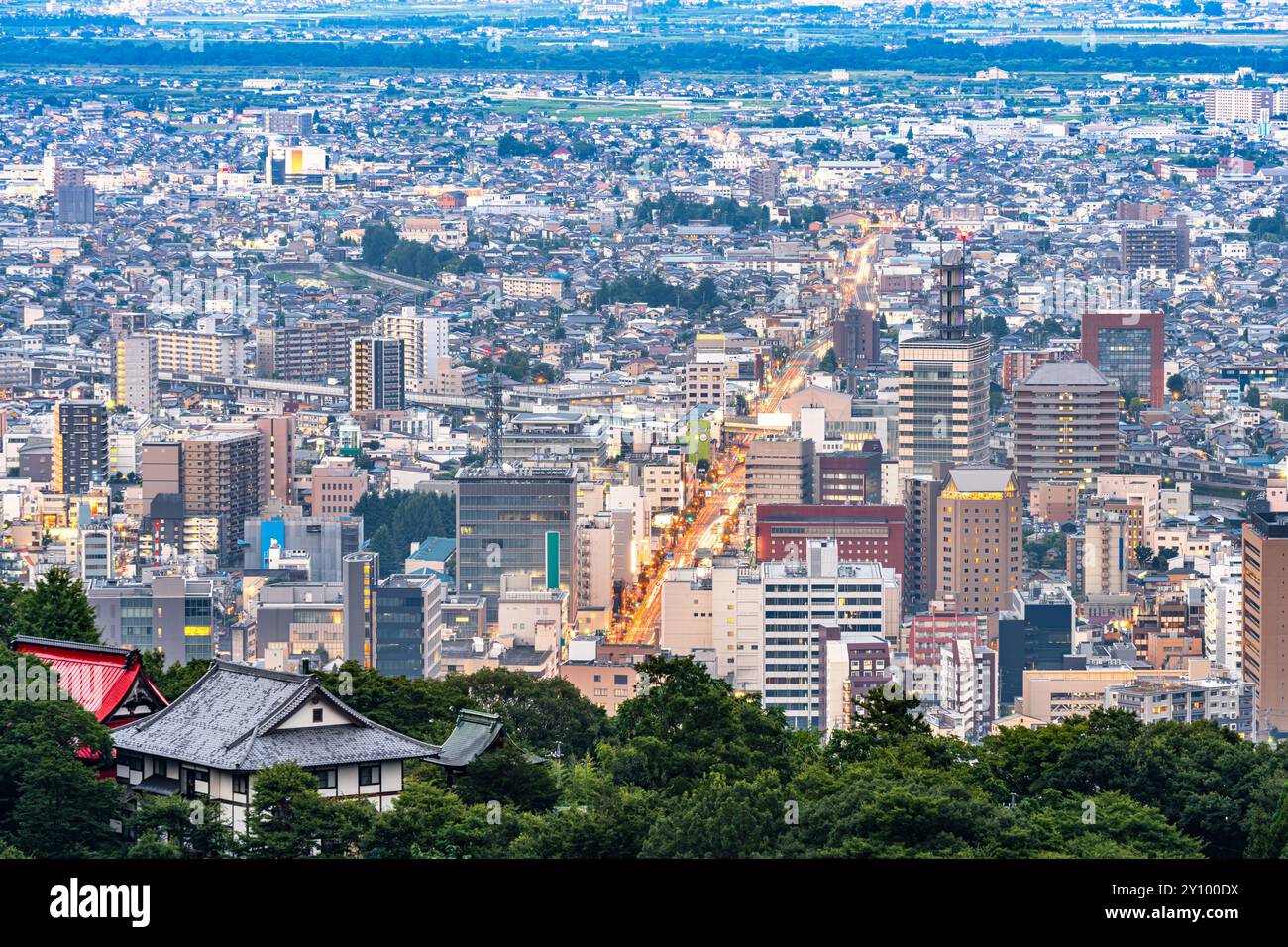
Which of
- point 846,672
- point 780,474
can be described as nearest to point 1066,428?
point 780,474

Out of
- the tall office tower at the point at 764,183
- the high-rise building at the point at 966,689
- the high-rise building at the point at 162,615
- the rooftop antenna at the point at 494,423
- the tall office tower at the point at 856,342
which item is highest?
the tall office tower at the point at 764,183

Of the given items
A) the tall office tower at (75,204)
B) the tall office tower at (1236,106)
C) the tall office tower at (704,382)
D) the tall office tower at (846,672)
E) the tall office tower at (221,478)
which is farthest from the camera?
the tall office tower at (1236,106)

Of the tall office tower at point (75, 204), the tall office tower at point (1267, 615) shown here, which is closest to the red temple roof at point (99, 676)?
the tall office tower at point (1267, 615)

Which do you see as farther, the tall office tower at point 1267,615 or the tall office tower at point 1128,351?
the tall office tower at point 1128,351

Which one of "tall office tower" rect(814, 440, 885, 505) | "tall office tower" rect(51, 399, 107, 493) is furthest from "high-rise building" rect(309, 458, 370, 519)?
"tall office tower" rect(814, 440, 885, 505)

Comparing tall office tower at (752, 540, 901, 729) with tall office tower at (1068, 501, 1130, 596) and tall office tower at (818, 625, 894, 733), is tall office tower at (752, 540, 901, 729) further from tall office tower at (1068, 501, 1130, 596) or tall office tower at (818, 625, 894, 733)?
tall office tower at (1068, 501, 1130, 596)

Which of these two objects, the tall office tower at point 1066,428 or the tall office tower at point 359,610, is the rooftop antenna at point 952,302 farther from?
the tall office tower at point 359,610

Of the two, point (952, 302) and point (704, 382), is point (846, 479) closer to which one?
point (952, 302)
